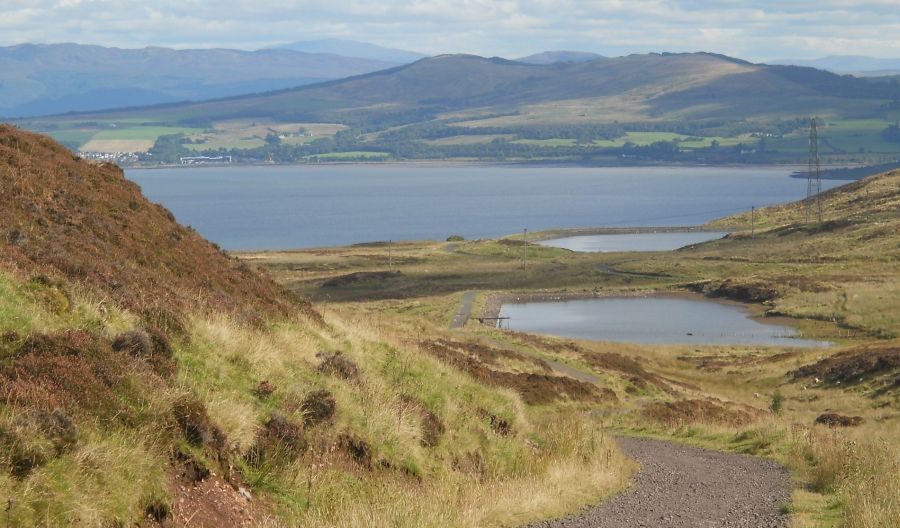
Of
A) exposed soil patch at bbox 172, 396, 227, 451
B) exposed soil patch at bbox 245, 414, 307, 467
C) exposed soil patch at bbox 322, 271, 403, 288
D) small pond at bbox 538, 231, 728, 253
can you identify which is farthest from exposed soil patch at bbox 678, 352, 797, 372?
small pond at bbox 538, 231, 728, 253

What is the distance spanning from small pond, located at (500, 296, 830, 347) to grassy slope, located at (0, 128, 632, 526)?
54385 millimetres

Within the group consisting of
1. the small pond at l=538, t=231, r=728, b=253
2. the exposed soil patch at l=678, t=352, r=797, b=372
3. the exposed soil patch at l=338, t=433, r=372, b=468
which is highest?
the exposed soil patch at l=338, t=433, r=372, b=468

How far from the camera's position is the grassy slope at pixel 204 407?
10.6 meters

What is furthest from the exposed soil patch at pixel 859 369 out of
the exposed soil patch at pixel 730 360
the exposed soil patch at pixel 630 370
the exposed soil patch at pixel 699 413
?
the exposed soil patch at pixel 699 413

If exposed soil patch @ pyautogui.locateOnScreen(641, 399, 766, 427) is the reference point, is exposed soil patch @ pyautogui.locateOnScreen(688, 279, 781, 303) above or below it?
below

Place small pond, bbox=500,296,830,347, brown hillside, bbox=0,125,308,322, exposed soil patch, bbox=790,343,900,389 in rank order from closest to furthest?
1. brown hillside, bbox=0,125,308,322
2. exposed soil patch, bbox=790,343,900,389
3. small pond, bbox=500,296,830,347

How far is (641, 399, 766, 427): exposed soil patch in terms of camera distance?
2920 cm

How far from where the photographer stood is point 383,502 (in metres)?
12.3

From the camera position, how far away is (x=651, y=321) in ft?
275

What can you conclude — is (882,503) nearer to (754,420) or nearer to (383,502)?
(383,502)

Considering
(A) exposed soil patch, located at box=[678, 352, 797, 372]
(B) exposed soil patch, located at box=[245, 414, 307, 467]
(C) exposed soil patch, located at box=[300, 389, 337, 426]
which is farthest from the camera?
(A) exposed soil patch, located at box=[678, 352, 797, 372]

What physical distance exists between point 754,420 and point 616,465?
1312cm

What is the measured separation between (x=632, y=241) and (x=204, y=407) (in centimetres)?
15563

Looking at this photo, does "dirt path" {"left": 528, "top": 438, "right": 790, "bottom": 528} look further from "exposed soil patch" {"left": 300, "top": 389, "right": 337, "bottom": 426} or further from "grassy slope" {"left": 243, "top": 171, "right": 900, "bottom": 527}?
"exposed soil patch" {"left": 300, "top": 389, "right": 337, "bottom": 426}
